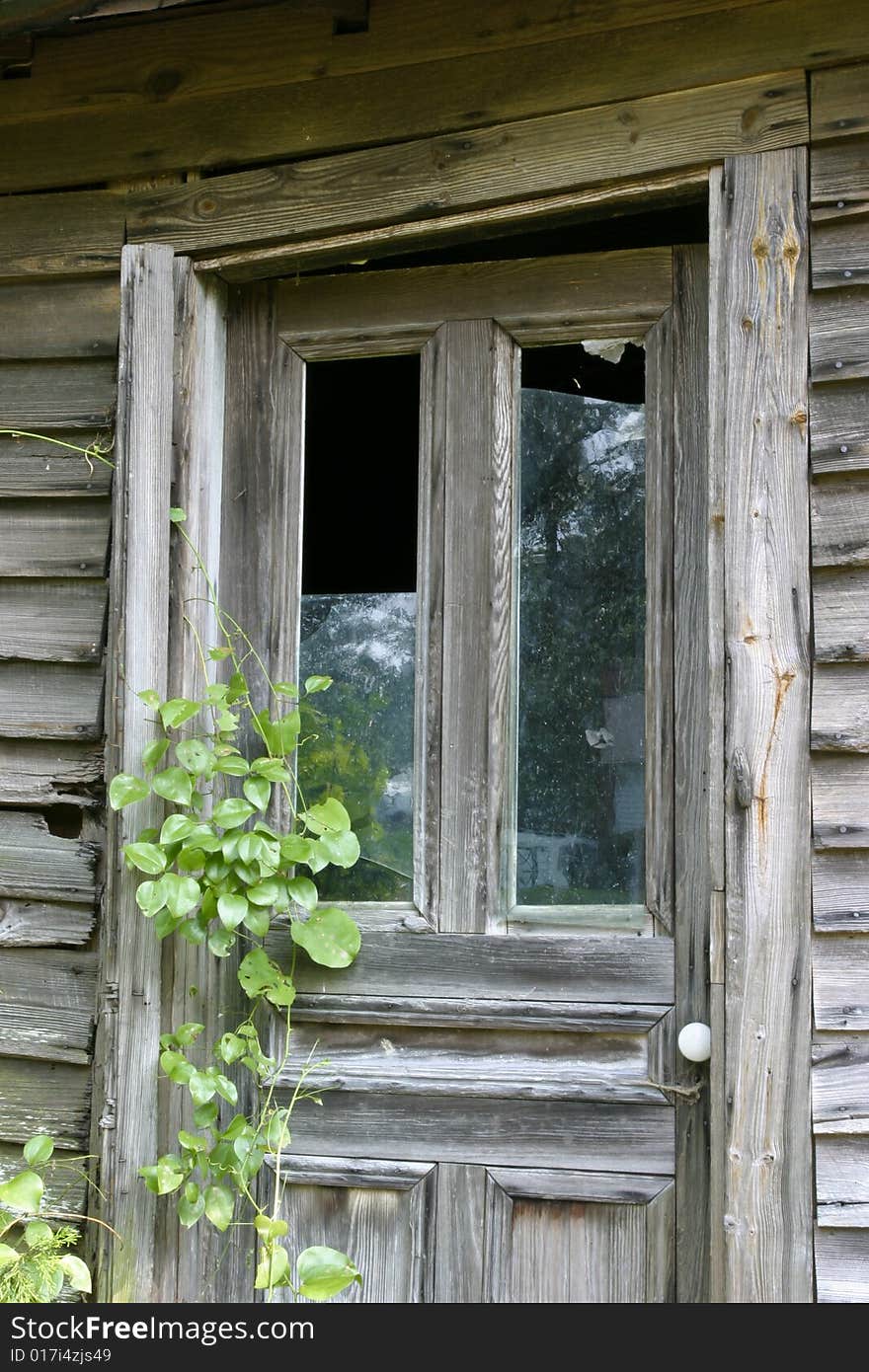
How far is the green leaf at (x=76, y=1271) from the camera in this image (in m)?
2.24

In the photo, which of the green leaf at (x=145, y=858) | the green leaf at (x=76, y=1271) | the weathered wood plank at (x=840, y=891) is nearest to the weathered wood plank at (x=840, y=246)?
the weathered wood plank at (x=840, y=891)

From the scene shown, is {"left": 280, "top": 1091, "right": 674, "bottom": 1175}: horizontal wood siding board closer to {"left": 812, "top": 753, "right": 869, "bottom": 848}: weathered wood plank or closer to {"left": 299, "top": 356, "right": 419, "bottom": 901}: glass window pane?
{"left": 299, "top": 356, "right": 419, "bottom": 901}: glass window pane

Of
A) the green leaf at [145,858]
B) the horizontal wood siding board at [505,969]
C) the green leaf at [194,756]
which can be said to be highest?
the green leaf at [194,756]

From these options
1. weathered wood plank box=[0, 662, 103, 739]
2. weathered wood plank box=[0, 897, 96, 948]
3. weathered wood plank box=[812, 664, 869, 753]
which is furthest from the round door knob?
weathered wood plank box=[0, 662, 103, 739]

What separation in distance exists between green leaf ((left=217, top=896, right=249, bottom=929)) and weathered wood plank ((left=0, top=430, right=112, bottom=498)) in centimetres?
92

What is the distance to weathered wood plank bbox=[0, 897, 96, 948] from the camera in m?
2.52

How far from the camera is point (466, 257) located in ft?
9.23

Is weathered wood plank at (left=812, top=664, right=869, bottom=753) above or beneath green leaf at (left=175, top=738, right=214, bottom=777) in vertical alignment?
above

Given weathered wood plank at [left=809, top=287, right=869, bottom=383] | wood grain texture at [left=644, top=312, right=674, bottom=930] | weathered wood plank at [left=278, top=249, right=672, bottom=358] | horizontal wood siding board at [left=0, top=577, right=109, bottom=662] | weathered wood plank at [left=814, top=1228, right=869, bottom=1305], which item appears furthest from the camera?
horizontal wood siding board at [left=0, top=577, right=109, bottom=662]

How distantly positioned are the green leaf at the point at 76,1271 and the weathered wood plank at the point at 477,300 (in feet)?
6.20

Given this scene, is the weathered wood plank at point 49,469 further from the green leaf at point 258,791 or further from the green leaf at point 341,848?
the green leaf at point 341,848

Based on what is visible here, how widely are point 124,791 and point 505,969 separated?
83 centimetres

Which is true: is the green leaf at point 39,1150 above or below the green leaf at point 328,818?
below

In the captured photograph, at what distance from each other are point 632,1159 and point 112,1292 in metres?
1.06
